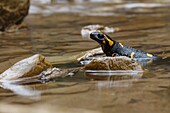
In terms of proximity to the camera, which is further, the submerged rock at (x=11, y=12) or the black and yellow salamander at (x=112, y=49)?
the submerged rock at (x=11, y=12)

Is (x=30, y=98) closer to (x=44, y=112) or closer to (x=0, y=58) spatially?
(x=44, y=112)

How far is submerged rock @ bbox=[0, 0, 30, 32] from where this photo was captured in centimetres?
849

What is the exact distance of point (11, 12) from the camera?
867 centimetres

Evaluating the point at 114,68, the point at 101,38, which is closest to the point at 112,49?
the point at 101,38

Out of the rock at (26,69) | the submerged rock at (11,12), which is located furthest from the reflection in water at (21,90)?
the submerged rock at (11,12)

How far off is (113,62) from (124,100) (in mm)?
1016

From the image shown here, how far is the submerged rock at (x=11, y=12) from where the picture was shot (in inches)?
334

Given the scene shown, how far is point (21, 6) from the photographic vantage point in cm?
886

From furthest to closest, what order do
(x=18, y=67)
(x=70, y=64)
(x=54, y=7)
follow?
1. (x=54, y=7)
2. (x=70, y=64)
3. (x=18, y=67)

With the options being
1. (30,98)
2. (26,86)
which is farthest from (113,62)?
(30,98)

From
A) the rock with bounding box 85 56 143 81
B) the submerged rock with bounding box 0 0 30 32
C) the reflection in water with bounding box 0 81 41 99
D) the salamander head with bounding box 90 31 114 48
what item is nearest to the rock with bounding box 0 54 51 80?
the reflection in water with bounding box 0 81 41 99

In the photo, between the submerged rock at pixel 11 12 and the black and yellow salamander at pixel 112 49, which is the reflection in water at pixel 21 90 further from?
the submerged rock at pixel 11 12

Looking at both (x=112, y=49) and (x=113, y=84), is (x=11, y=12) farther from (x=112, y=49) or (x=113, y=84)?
(x=113, y=84)

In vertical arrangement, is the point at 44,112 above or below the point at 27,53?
above
